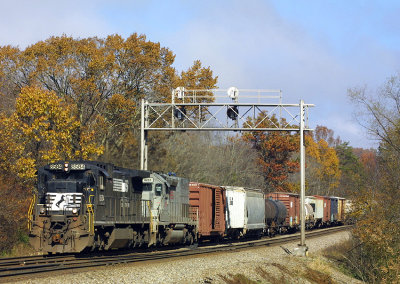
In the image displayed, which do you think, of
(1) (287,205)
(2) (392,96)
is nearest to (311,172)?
(1) (287,205)

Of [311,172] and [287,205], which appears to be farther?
[311,172]

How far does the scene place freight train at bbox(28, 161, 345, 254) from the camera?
715 inches

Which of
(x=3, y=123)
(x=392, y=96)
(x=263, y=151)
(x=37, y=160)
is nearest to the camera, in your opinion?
(x=3, y=123)

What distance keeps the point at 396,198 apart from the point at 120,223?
1337 cm

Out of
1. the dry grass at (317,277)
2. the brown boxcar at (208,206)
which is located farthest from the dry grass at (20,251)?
the dry grass at (317,277)

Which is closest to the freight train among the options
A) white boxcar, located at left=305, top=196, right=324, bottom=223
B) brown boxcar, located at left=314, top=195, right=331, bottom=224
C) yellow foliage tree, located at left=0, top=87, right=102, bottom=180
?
yellow foliage tree, located at left=0, top=87, right=102, bottom=180

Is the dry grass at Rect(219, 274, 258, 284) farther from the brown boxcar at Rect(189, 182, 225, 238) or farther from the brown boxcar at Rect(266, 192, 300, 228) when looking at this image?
the brown boxcar at Rect(266, 192, 300, 228)

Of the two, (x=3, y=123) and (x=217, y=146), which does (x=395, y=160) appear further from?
(x=217, y=146)

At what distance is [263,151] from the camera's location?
215ft

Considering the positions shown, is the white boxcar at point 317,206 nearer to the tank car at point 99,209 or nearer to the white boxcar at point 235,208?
the white boxcar at point 235,208

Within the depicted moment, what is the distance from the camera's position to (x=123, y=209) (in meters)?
21.4

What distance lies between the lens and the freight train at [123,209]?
18.2 m

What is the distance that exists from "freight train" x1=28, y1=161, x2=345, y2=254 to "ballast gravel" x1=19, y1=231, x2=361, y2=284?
240 centimetres

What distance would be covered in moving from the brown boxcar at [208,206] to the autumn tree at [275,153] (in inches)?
1295
